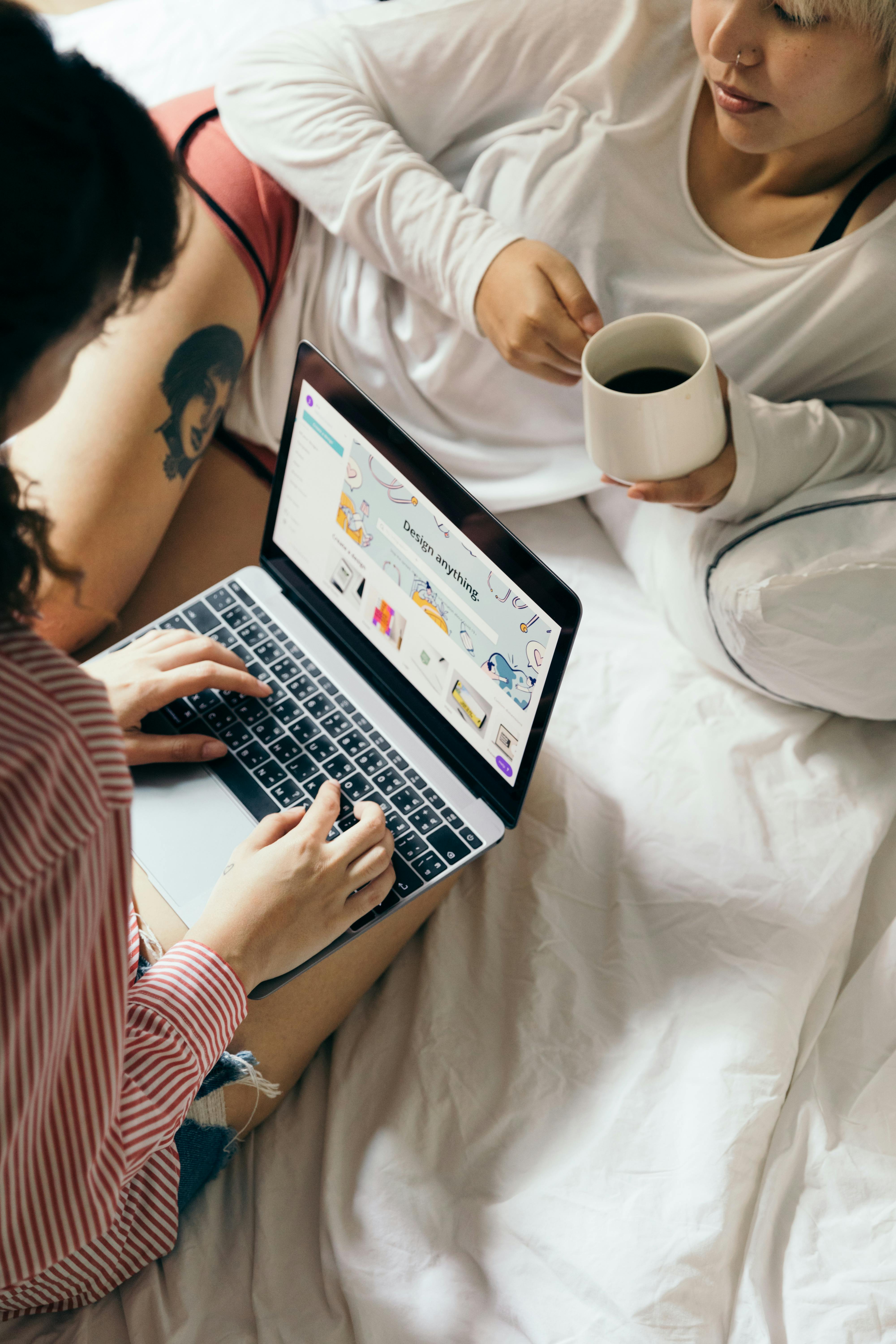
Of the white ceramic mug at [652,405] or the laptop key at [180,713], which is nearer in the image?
the white ceramic mug at [652,405]

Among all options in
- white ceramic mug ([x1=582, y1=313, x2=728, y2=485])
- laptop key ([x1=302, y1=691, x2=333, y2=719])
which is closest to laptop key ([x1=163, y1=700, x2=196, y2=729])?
laptop key ([x1=302, y1=691, x2=333, y2=719])

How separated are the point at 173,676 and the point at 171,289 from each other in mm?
458

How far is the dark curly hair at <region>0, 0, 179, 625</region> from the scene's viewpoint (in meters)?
0.44

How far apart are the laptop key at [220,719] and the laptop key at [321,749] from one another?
8 cm

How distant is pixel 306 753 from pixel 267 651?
13 centimetres

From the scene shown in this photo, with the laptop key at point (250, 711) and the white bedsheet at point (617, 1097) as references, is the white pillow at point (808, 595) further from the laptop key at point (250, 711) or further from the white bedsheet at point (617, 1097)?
the laptop key at point (250, 711)

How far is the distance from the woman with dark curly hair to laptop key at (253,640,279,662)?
0.21 metres

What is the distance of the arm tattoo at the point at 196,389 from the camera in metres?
1.11

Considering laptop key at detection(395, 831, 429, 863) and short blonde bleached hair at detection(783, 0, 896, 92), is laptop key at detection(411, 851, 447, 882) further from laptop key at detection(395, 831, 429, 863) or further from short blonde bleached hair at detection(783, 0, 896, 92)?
short blonde bleached hair at detection(783, 0, 896, 92)

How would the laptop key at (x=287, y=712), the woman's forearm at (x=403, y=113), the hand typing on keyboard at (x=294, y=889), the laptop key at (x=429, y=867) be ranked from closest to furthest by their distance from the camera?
the hand typing on keyboard at (x=294, y=889) → the laptop key at (x=429, y=867) → the laptop key at (x=287, y=712) → the woman's forearm at (x=403, y=113)

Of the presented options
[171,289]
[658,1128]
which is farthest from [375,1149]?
[171,289]

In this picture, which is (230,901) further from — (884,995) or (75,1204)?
(884,995)

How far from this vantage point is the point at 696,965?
96 centimetres

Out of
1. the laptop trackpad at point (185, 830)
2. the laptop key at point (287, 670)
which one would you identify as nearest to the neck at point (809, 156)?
the laptop key at point (287, 670)
